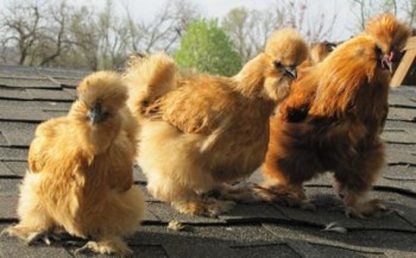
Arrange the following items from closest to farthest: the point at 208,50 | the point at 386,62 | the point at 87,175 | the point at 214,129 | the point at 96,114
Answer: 1. the point at 96,114
2. the point at 87,175
3. the point at 214,129
4. the point at 386,62
5. the point at 208,50

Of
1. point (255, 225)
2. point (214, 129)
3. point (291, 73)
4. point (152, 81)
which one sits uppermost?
point (291, 73)

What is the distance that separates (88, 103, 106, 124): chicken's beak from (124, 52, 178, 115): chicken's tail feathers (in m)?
0.78

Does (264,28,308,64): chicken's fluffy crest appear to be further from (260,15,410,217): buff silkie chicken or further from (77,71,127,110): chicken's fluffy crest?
(77,71,127,110): chicken's fluffy crest

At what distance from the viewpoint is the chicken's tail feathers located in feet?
9.78

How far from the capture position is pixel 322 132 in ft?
9.86

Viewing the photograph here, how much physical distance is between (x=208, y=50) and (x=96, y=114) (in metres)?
15.3

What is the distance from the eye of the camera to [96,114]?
2.19m

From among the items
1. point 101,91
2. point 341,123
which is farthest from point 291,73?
point 101,91

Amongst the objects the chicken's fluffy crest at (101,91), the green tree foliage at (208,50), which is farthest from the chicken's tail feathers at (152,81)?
the green tree foliage at (208,50)

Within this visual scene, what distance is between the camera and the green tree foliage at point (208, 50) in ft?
56.9

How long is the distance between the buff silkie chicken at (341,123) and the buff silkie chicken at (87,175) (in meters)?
0.89

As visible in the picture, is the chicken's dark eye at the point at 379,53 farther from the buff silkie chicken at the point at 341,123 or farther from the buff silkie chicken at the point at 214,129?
the buff silkie chicken at the point at 214,129

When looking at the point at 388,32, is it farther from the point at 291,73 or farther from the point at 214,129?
the point at 214,129

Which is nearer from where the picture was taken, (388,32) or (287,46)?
(287,46)
